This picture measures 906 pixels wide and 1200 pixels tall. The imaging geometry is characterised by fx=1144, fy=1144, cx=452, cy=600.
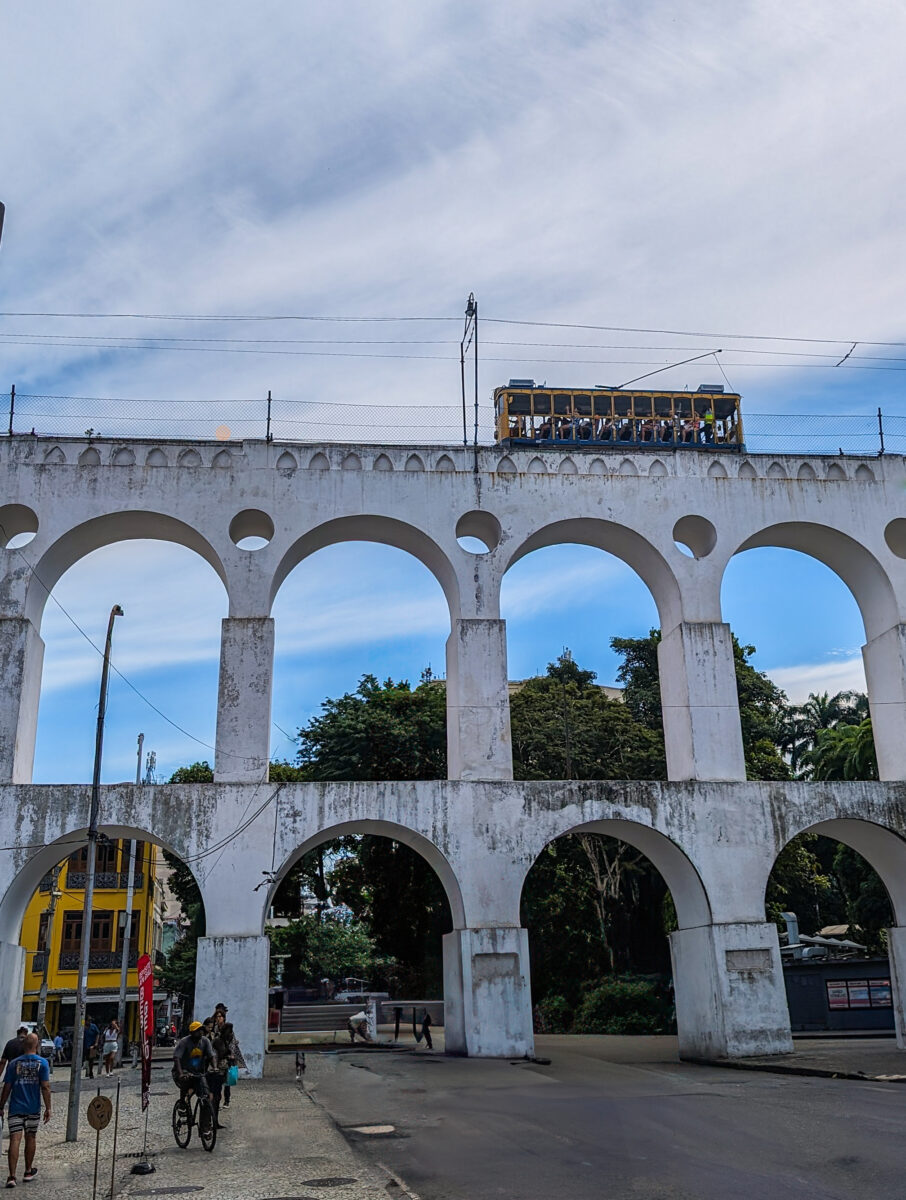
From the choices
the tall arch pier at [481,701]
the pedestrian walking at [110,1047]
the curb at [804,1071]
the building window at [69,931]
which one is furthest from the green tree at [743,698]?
the building window at [69,931]

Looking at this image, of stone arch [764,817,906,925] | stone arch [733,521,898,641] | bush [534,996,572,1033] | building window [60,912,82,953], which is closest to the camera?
stone arch [764,817,906,925]

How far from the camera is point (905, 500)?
1002 inches

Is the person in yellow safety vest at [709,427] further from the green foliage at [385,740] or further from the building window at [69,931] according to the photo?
the building window at [69,931]

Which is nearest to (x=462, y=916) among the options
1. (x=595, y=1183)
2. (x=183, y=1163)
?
(x=183, y=1163)

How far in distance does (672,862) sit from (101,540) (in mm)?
13829

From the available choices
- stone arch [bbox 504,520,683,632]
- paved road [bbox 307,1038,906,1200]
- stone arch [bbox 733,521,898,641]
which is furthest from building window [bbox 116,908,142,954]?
stone arch [bbox 733,521,898,641]

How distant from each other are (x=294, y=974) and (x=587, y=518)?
27921 millimetres

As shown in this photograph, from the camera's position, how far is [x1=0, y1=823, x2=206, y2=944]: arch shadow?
69.0 ft

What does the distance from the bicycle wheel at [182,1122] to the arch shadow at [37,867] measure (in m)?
8.59

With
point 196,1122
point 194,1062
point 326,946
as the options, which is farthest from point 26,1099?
point 326,946

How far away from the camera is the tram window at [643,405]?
2961 centimetres

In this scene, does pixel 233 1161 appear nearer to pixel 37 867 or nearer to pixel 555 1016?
pixel 37 867

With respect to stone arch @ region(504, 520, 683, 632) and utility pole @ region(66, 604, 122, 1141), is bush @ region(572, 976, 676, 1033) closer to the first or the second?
stone arch @ region(504, 520, 683, 632)

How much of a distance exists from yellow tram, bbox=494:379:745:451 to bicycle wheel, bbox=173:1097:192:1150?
55.1 ft
